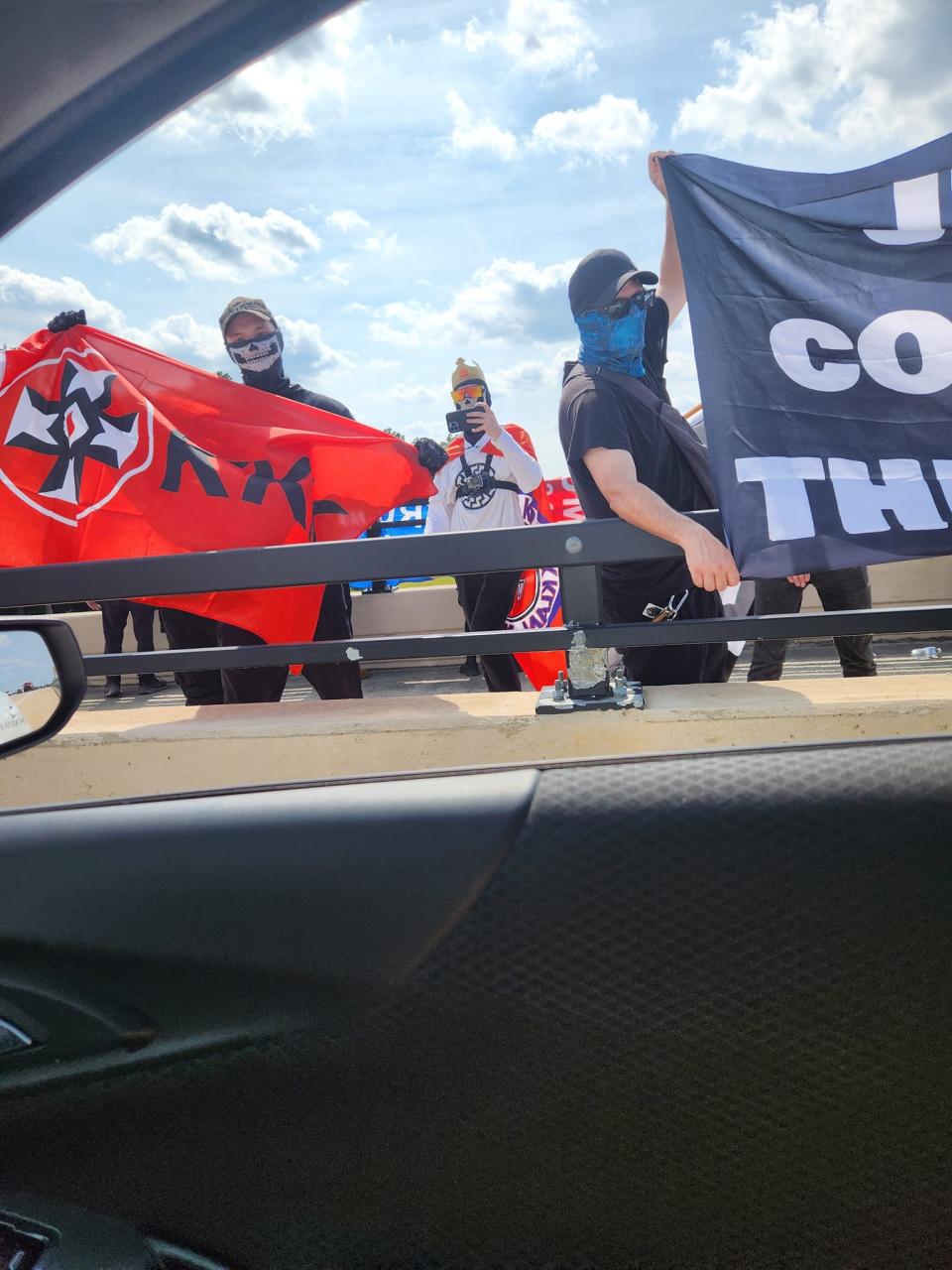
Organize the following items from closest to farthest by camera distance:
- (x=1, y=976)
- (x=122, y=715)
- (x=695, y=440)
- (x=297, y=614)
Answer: (x=1, y=976), (x=122, y=715), (x=695, y=440), (x=297, y=614)

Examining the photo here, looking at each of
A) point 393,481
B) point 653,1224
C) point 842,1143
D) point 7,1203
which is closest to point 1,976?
point 7,1203

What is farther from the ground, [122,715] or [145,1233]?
[122,715]

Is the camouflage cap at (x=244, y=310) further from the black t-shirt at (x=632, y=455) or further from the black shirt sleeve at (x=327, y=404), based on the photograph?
the black t-shirt at (x=632, y=455)

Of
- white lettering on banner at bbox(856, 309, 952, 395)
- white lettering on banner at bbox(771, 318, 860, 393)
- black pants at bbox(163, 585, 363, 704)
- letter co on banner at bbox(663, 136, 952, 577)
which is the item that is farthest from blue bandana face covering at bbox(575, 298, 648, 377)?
black pants at bbox(163, 585, 363, 704)

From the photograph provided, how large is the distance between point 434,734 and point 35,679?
1.27 m

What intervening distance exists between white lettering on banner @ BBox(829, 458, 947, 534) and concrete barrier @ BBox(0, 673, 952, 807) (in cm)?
46

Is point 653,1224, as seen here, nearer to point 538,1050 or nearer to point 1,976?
point 538,1050

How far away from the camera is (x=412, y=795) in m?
1.16

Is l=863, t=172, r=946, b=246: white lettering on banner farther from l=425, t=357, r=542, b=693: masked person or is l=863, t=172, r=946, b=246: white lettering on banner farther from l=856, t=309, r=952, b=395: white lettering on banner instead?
l=425, t=357, r=542, b=693: masked person

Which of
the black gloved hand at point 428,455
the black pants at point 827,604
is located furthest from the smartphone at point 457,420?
the black pants at point 827,604

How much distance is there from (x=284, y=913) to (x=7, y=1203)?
437 mm

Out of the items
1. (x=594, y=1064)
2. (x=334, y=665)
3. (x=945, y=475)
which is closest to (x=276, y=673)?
(x=334, y=665)

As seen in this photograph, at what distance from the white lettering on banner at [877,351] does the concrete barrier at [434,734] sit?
0.89 m

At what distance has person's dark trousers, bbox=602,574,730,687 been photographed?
3.01 meters
